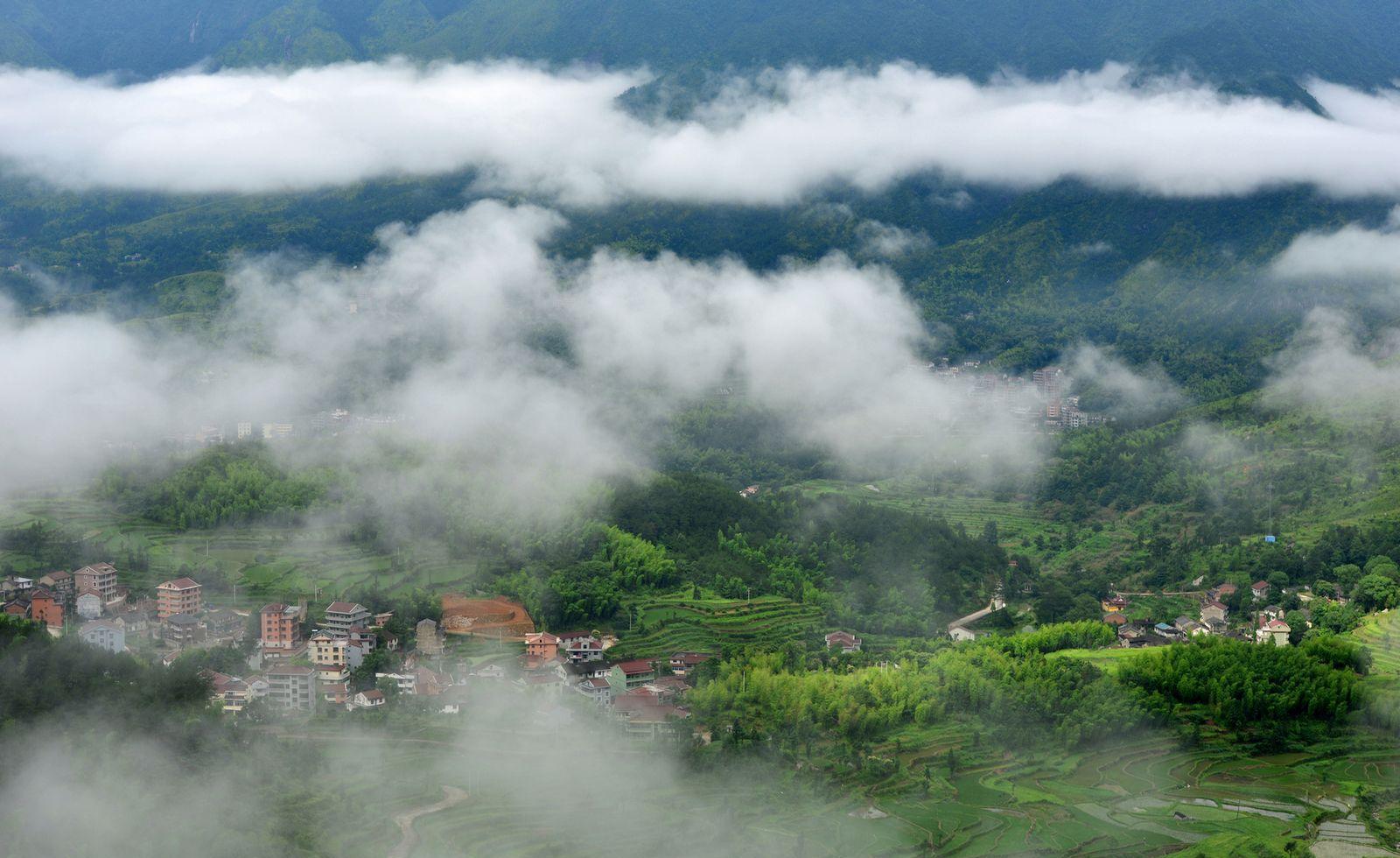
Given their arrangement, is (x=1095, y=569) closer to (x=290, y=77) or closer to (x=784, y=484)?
(x=784, y=484)

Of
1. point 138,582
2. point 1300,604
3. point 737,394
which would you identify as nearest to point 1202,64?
point 737,394

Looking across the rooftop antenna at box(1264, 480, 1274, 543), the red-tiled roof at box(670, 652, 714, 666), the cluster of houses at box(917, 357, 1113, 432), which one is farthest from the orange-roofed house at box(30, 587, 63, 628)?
the cluster of houses at box(917, 357, 1113, 432)

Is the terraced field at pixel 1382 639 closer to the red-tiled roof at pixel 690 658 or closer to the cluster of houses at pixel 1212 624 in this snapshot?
the cluster of houses at pixel 1212 624

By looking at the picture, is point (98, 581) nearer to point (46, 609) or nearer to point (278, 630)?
point (46, 609)

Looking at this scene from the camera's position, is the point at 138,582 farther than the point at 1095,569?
No

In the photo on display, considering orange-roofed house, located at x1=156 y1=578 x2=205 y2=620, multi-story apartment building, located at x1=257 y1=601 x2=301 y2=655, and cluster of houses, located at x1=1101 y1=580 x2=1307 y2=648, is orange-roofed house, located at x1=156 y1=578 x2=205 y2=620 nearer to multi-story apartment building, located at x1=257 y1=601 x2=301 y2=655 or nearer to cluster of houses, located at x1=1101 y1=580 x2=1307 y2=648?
multi-story apartment building, located at x1=257 y1=601 x2=301 y2=655

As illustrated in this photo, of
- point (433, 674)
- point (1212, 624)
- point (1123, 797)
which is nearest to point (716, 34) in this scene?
point (1212, 624)
